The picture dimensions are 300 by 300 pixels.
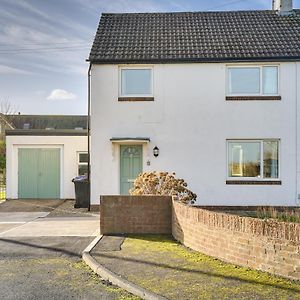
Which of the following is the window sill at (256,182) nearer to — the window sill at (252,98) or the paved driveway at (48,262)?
the window sill at (252,98)

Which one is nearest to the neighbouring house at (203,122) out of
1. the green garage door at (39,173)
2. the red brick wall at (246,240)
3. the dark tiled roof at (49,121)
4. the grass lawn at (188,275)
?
the green garage door at (39,173)

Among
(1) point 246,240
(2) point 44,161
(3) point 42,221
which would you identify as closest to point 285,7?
(2) point 44,161

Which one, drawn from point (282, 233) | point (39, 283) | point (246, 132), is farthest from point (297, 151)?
point (39, 283)

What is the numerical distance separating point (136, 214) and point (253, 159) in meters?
6.61

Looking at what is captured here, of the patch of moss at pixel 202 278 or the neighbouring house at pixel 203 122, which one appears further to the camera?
the neighbouring house at pixel 203 122

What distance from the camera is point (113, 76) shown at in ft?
50.7

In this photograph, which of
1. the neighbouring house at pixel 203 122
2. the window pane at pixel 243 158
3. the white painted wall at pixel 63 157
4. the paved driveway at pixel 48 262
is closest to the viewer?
the paved driveway at pixel 48 262

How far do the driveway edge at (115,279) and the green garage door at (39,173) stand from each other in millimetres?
11320

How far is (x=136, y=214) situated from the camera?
10.3m

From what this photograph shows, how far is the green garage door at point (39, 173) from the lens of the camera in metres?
19.5

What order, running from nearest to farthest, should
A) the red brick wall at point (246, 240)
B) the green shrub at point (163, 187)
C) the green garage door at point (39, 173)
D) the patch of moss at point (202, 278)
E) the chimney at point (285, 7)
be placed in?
the patch of moss at point (202, 278), the red brick wall at point (246, 240), the green shrub at point (163, 187), the chimney at point (285, 7), the green garage door at point (39, 173)

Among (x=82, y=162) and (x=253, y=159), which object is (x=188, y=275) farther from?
(x=82, y=162)

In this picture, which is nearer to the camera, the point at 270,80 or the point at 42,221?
the point at 42,221

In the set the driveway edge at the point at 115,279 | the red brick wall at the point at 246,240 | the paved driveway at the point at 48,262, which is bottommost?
the paved driveway at the point at 48,262
